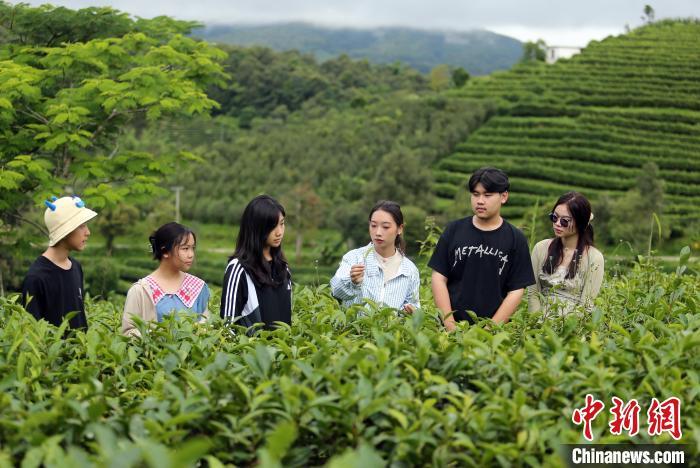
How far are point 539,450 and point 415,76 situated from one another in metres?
77.4

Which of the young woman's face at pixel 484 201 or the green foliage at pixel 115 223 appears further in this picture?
the green foliage at pixel 115 223

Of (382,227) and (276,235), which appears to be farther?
(382,227)

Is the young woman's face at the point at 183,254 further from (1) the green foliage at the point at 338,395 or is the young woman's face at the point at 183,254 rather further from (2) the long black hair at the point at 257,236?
(1) the green foliage at the point at 338,395

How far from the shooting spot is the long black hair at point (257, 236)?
339 cm

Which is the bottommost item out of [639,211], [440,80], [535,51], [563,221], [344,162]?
[344,162]

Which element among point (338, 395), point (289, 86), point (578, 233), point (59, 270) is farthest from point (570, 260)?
point (289, 86)

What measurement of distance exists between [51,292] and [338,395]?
201cm

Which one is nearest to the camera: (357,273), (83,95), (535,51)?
(357,273)

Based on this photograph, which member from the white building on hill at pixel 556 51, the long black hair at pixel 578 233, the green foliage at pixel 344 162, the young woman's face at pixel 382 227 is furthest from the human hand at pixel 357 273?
the white building on hill at pixel 556 51

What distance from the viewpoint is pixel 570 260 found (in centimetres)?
376

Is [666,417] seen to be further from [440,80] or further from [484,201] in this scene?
[440,80]

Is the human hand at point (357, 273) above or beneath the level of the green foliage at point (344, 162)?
above

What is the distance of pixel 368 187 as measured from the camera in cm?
3494

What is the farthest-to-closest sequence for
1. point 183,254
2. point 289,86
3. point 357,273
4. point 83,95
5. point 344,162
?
1. point 289,86
2. point 344,162
3. point 83,95
4. point 183,254
5. point 357,273
